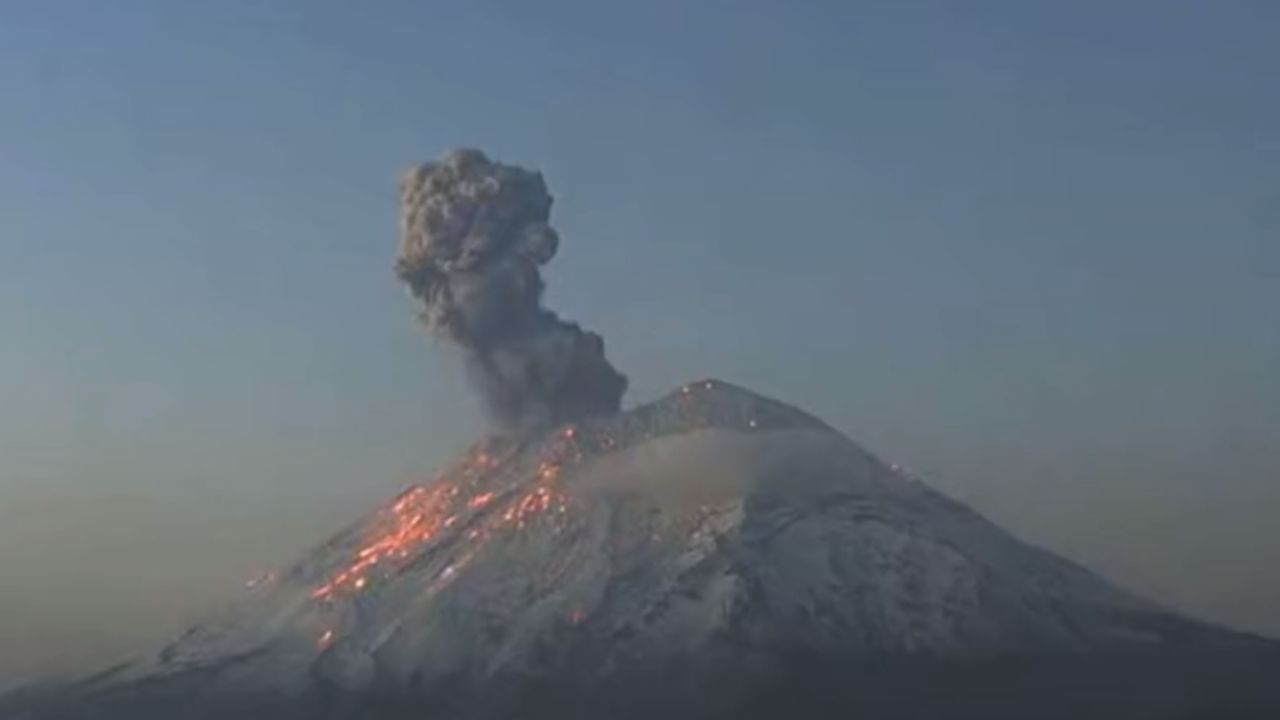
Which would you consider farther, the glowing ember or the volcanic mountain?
the glowing ember

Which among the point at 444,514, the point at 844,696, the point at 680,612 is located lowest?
the point at 844,696

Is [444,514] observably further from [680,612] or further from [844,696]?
[844,696]

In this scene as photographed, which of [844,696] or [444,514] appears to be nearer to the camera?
[844,696]

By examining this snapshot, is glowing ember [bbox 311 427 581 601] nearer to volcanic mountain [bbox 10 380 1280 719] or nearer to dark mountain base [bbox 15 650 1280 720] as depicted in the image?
volcanic mountain [bbox 10 380 1280 719]

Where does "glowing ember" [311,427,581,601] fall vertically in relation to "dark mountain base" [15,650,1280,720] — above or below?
above

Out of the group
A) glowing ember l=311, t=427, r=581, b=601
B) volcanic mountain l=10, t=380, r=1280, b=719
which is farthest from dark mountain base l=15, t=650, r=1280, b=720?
glowing ember l=311, t=427, r=581, b=601

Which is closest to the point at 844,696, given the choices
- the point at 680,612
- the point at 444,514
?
the point at 680,612

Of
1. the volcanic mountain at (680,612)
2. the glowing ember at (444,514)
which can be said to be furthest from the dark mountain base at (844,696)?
the glowing ember at (444,514)
